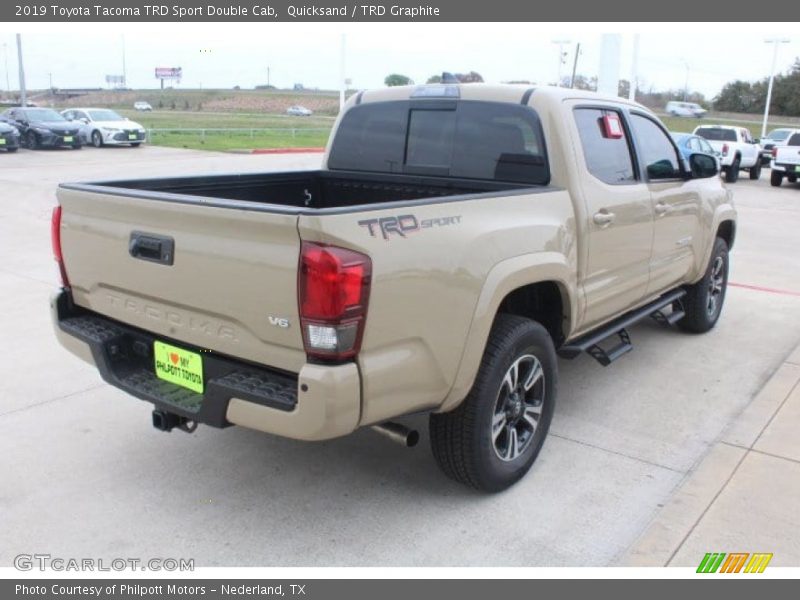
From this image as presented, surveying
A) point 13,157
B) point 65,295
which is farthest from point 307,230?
point 13,157

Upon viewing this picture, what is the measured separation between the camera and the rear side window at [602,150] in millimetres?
4254

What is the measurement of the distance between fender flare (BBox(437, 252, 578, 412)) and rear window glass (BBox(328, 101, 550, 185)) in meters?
0.69

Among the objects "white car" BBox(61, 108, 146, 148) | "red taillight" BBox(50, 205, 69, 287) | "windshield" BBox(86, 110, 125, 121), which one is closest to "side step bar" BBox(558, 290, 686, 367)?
"red taillight" BBox(50, 205, 69, 287)

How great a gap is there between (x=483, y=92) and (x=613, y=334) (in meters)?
1.88

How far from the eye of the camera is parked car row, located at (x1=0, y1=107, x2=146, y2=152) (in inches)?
1033

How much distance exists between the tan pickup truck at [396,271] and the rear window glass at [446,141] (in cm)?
1

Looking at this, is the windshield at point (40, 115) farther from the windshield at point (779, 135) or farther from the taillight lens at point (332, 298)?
the taillight lens at point (332, 298)

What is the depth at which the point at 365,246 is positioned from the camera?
2.71m

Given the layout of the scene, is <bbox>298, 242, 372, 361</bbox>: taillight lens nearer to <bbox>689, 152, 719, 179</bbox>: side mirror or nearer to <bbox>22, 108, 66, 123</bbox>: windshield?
<bbox>689, 152, 719, 179</bbox>: side mirror

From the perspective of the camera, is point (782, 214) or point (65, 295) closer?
point (65, 295)

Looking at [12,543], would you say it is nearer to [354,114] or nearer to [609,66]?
[354,114]

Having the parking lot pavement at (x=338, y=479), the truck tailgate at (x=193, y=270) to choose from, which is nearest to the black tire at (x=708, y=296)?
the parking lot pavement at (x=338, y=479)

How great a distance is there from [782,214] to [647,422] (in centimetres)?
1290

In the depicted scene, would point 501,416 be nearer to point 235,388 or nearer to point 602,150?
point 235,388
